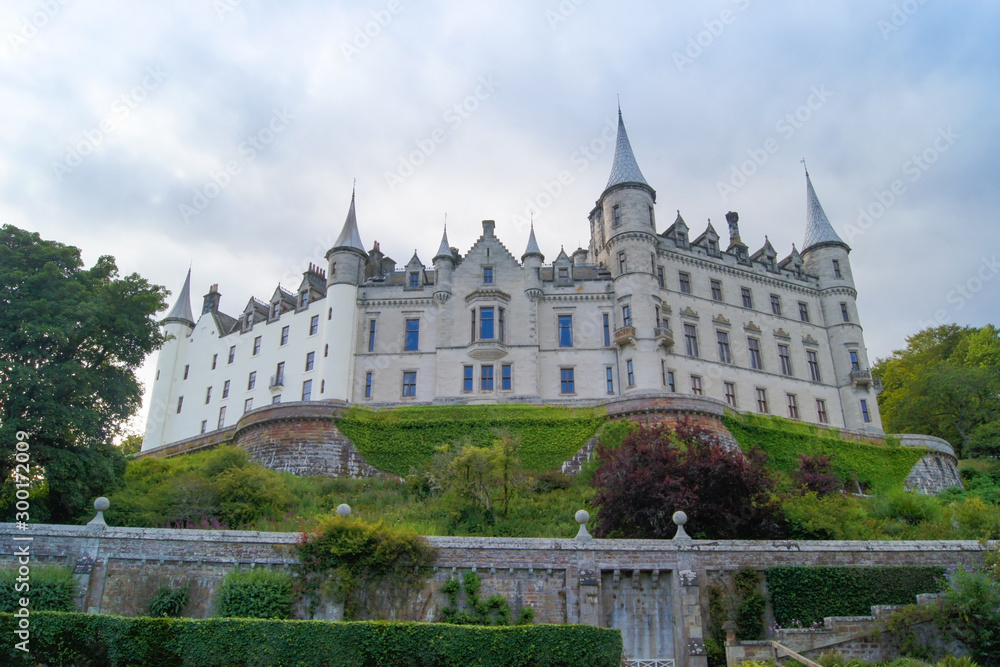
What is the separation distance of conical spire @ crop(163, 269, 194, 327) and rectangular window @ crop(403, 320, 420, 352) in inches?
871

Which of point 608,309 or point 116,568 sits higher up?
point 608,309

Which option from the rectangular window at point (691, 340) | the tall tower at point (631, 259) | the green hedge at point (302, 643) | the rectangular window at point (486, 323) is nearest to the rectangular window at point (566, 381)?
the tall tower at point (631, 259)

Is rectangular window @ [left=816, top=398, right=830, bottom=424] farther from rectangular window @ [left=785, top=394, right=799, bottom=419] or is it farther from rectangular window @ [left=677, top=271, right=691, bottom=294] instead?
rectangular window @ [left=677, top=271, right=691, bottom=294]

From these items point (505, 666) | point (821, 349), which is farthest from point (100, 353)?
point (821, 349)

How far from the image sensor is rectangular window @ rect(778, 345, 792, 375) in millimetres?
50784

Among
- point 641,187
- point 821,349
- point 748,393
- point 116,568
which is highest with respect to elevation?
point 641,187

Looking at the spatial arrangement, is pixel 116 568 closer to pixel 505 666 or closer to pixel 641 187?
pixel 505 666

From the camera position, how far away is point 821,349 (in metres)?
52.8

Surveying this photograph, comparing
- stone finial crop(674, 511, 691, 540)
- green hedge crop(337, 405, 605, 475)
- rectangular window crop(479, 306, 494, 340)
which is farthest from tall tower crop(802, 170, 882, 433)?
stone finial crop(674, 511, 691, 540)

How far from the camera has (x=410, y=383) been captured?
4628cm

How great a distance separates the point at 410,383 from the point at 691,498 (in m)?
24.7

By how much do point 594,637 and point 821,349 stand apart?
131 feet

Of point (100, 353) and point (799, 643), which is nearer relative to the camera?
point (799, 643)

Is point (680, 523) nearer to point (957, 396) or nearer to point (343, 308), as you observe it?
point (343, 308)
